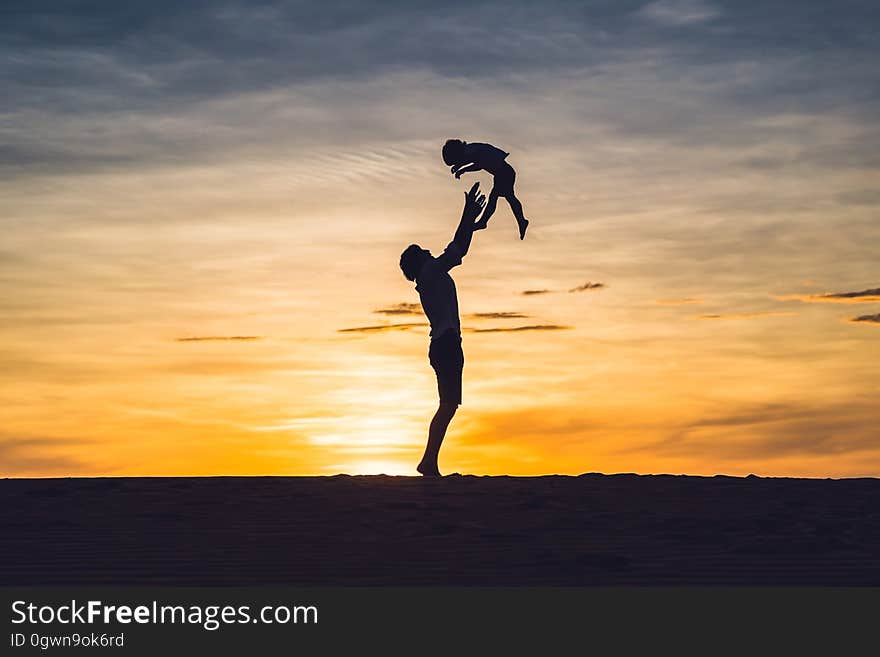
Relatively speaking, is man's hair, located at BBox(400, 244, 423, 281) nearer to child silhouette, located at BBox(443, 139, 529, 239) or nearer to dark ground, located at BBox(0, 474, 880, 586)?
child silhouette, located at BBox(443, 139, 529, 239)

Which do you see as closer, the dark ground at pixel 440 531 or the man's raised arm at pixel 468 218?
the dark ground at pixel 440 531

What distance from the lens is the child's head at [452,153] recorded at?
13.2 meters

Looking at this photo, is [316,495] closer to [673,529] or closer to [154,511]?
[154,511]

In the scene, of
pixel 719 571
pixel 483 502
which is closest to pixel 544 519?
pixel 483 502

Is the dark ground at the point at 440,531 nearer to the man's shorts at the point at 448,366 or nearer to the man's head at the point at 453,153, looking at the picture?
the man's shorts at the point at 448,366

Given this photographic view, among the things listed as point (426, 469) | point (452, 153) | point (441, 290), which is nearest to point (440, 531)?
point (426, 469)

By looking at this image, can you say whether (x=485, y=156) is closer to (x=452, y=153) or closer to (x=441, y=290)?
(x=452, y=153)

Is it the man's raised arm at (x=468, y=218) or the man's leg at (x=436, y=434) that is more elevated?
the man's raised arm at (x=468, y=218)

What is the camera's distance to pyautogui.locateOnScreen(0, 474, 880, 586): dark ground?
841cm

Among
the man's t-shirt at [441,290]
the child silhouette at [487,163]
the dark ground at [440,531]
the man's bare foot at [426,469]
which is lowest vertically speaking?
the dark ground at [440,531]

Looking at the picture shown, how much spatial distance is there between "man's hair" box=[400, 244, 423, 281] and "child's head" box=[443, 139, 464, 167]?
0.95 metres

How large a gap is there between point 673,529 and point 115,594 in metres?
4.24

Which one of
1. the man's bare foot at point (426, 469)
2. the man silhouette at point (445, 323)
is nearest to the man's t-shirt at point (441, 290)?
the man silhouette at point (445, 323)

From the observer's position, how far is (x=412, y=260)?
43.7ft
